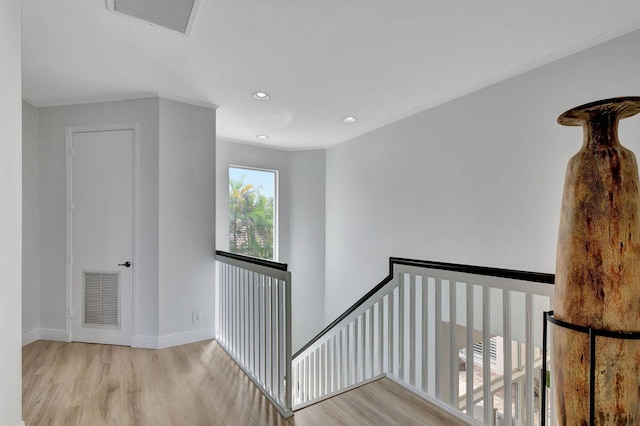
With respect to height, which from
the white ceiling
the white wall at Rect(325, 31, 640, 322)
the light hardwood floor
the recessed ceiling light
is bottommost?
the light hardwood floor

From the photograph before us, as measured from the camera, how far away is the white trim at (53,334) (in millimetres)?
3248

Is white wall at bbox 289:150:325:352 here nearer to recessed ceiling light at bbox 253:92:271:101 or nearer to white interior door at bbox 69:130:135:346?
recessed ceiling light at bbox 253:92:271:101

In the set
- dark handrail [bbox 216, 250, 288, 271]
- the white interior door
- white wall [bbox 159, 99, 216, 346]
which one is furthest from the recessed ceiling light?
dark handrail [bbox 216, 250, 288, 271]

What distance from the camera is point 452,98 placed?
3346 mm

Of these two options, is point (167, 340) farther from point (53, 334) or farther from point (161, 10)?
point (161, 10)

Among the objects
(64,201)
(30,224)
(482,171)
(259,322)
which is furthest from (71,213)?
(482,171)

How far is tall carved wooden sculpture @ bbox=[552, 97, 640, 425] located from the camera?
104 centimetres

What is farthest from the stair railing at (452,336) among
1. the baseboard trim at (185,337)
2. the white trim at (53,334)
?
the white trim at (53,334)

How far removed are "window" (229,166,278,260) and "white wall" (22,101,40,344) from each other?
2360 millimetres

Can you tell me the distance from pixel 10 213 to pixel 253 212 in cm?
407

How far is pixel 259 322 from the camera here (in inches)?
97.7

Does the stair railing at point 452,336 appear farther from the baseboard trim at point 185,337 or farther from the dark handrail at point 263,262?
the baseboard trim at point 185,337

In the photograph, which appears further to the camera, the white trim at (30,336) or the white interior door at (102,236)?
the white interior door at (102,236)

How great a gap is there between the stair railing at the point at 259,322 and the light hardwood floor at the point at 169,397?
11 centimetres
